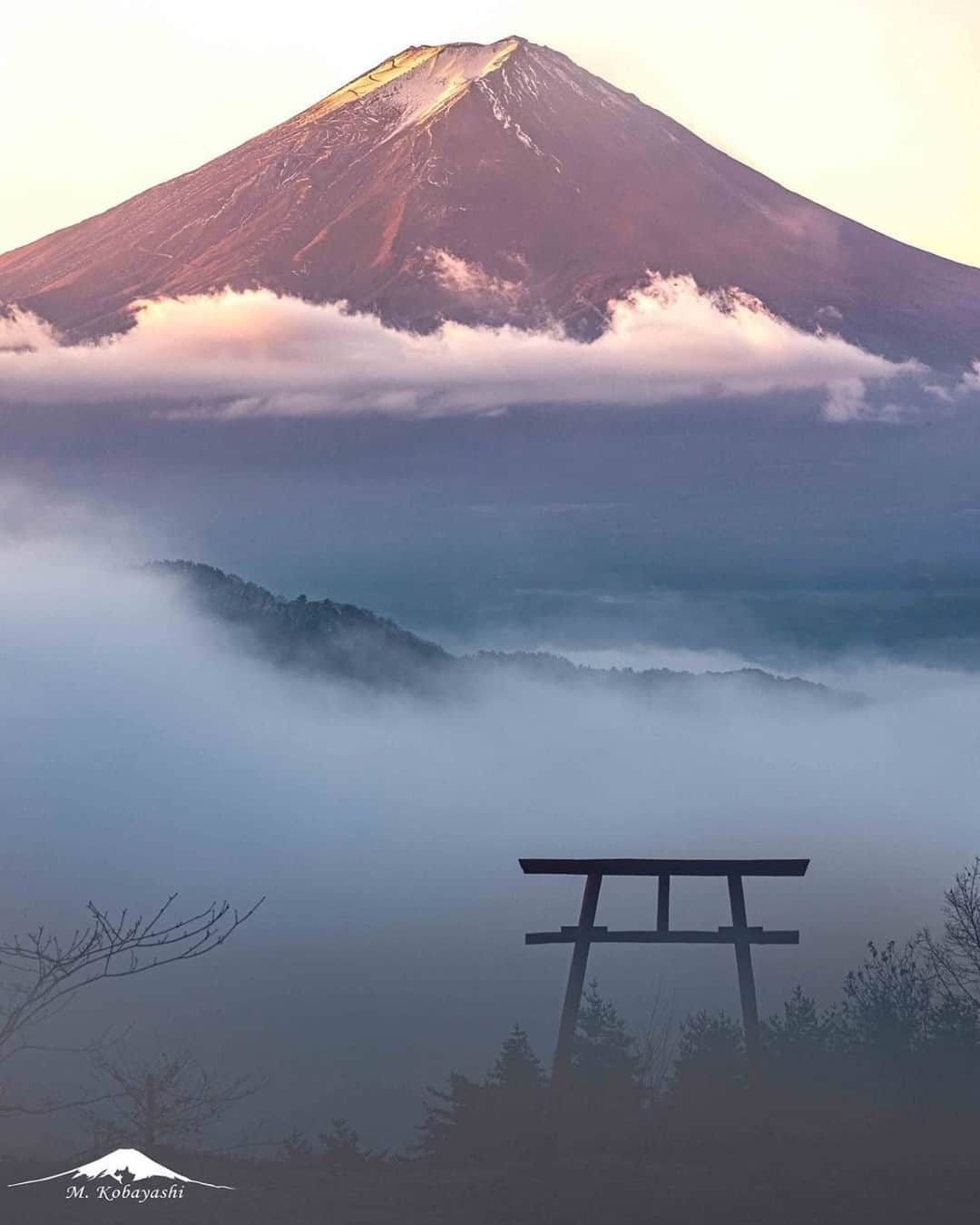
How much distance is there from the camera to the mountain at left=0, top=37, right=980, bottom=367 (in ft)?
136

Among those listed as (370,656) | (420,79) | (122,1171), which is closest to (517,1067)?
(122,1171)

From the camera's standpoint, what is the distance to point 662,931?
31.1ft

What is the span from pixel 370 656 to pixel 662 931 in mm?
28930

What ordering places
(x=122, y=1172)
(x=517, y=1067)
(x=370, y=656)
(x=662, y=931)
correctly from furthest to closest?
(x=370, y=656)
(x=517, y=1067)
(x=662, y=931)
(x=122, y=1172)

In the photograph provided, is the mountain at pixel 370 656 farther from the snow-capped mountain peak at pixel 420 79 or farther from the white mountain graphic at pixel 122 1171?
the white mountain graphic at pixel 122 1171

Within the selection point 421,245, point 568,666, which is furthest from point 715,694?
point 421,245

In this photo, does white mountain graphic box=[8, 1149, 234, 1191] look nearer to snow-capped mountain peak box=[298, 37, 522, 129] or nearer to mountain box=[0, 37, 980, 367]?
mountain box=[0, 37, 980, 367]

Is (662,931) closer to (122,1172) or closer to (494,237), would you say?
(122,1172)

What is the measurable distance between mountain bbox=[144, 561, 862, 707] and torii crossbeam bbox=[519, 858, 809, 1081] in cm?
2536

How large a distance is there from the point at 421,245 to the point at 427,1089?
35.2 m

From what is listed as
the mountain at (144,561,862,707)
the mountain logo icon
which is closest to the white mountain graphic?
the mountain logo icon

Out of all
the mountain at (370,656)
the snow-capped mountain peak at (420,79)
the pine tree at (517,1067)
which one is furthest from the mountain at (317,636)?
the pine tree at (517,1067)

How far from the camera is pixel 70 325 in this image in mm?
40406

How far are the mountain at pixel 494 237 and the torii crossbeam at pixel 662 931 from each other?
32.6 meters
